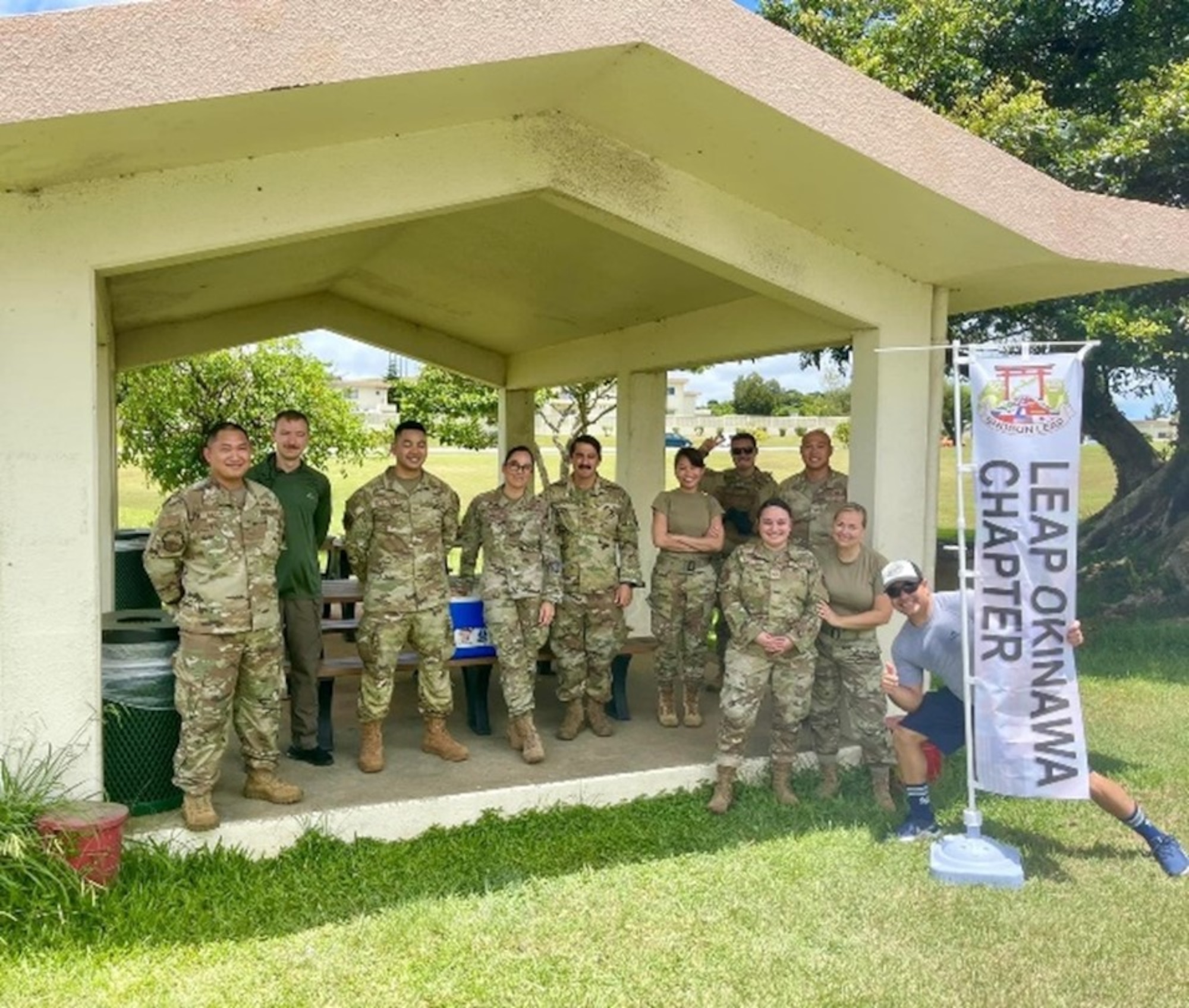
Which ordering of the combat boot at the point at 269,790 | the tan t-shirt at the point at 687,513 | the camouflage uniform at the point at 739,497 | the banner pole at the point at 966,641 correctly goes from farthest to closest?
the camouflage uniform at the point at 739,497
the tan t-shirt at the point at 687,513
the combat boot at the point at 269,790
the banner pole at the point at 966,641

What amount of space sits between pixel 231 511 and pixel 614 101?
2.57 meters

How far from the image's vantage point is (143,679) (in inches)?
204

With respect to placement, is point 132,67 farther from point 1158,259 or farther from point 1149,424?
point 1149,424

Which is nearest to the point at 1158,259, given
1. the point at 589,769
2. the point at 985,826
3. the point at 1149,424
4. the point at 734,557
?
the point at 734,557

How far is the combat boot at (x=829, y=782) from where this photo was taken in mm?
6121

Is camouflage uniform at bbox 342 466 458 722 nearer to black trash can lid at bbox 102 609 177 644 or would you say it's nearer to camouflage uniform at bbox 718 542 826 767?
black trash can lid at bbox 102 609 177 644

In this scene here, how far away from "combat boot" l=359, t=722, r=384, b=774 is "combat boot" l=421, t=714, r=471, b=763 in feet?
1.08

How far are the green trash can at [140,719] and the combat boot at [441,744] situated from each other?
4.84ft

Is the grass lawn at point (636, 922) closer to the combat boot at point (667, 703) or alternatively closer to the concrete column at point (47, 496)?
the concrete column at point (47, 496)

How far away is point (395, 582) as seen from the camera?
19.7ft

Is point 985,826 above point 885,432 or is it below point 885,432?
below

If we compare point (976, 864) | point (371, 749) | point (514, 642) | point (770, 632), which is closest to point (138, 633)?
point (371, 749)

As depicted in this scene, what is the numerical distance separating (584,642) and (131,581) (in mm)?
4411

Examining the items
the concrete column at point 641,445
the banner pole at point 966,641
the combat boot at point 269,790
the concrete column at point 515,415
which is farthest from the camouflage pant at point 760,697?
the concrete column at point 515,415
